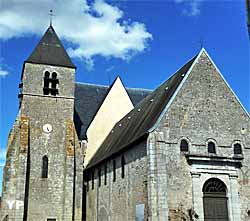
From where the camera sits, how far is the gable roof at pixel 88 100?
31.5m

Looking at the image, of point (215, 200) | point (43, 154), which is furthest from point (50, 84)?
point (215, 200)

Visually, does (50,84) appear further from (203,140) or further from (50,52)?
(203,140)

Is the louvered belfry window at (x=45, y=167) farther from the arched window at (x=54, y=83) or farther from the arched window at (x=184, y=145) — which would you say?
the arched window at (x=184, y=145)

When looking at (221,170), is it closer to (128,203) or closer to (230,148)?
(230,148)

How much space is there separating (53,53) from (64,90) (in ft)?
10.5

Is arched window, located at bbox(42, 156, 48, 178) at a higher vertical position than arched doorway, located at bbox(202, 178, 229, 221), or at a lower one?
higher

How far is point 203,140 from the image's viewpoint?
20.0 m

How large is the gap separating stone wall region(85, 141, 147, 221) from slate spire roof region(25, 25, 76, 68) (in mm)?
8371

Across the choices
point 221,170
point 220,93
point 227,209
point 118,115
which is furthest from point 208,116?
point 118,115

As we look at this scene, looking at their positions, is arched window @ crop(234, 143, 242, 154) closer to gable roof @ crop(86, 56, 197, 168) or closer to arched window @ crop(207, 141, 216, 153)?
arched window @ crop(207, 141, 216, 153)

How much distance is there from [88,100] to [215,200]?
56.2ft

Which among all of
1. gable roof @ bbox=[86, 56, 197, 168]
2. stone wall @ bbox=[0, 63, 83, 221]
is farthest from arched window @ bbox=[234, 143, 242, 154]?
stone wall @ bbox=[0, 63, 83, 221]

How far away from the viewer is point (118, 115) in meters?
32.7

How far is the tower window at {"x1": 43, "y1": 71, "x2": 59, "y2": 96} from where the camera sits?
2784cm
